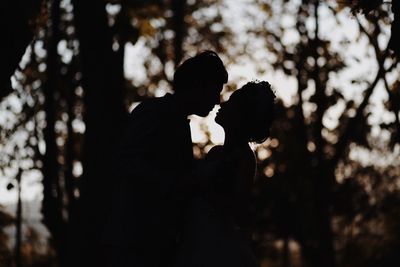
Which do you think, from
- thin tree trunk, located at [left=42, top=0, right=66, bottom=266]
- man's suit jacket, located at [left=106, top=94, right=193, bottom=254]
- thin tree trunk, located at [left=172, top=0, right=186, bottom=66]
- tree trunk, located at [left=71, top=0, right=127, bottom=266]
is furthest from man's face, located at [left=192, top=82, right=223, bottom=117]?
thin tree trunk, located at [left=172, top=0, right=186, bottom=66]

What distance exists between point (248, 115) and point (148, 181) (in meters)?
1.11

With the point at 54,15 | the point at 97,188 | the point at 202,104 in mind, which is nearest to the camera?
the point at 202,104

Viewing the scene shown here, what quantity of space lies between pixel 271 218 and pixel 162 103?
2283 centimetres

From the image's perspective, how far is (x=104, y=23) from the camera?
8125 mm

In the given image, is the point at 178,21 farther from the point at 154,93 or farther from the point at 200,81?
the point at 200,81

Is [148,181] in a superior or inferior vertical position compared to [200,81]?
inferior

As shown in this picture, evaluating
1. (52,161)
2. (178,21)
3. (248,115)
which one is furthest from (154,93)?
(248,115)

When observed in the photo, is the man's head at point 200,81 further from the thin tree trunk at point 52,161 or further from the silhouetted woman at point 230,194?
the thin tree trunk at point 52,161

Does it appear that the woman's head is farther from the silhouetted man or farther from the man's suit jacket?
the man's suit jacket

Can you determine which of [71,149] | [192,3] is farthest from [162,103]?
[192,3]

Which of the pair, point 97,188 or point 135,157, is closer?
point 135,157

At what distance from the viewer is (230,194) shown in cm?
475

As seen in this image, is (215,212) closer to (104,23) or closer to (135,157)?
(135,157)

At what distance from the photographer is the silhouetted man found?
4.25 metres
